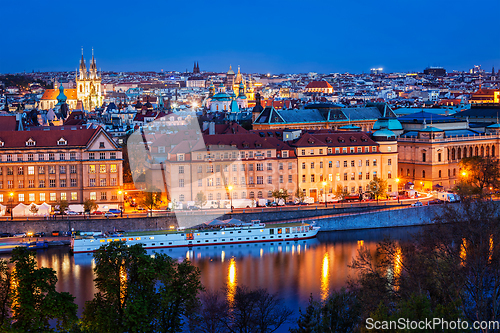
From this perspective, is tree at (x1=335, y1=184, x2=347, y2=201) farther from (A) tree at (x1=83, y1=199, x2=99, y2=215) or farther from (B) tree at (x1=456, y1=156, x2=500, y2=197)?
(A) tree at (x1=83, y1=199, x2=99, y2=215)

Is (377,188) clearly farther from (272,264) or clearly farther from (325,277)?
(325,277)

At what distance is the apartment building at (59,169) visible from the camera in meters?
45.3

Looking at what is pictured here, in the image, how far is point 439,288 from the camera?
23453 mm

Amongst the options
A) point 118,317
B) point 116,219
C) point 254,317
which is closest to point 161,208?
point 116,219

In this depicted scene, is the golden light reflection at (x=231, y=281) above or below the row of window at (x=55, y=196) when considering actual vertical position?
below

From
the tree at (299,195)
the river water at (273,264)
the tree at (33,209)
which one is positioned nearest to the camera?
the river water at (273,264)

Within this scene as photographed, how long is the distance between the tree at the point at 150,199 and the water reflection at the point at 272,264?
14.4 ft

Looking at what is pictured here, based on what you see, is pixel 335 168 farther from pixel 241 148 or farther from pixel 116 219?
pixel 116 219

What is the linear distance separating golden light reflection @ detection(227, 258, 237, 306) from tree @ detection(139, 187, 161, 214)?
8.37m

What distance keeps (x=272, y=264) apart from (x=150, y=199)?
10506 mm

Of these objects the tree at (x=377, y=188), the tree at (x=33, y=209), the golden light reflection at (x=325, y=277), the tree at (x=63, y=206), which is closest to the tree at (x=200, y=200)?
the tree at (x=63, y=206)

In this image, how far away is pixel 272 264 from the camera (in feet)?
121

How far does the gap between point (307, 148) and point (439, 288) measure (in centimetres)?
2661

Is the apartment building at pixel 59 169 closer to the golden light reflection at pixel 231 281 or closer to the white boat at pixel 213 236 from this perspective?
the white boat at pixel 213 236
